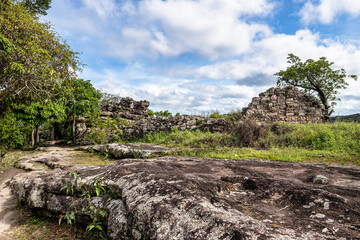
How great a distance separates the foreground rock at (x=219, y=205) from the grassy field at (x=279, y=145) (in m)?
3.17

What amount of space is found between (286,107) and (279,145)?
24.0 ft

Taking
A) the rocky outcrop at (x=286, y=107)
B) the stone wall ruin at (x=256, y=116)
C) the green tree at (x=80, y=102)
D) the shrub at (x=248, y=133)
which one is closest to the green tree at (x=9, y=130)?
the green tree at (x=80, y=102)

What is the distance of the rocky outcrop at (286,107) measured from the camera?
46.4 ft

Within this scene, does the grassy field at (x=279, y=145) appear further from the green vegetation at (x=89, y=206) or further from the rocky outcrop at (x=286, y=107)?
the green vegetation at (x=89, y=206)

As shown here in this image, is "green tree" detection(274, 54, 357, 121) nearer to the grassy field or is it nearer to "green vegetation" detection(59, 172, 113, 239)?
the grassy field

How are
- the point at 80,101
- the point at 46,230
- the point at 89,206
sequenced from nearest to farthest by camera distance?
the point at 89,206 < the point at 46,230 < the point at 80,101

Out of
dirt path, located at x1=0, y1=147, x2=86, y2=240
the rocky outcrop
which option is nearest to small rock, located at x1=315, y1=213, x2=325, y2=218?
dirt path, located at x1=0, y1=147, x2=86, y2=240

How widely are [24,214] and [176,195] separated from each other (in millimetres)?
3280

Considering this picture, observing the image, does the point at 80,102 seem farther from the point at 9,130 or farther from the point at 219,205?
the point at 219,205

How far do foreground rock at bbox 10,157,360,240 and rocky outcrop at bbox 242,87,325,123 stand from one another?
1118 cm

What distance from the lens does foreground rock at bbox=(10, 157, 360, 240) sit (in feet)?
5.74

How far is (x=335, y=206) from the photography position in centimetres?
217

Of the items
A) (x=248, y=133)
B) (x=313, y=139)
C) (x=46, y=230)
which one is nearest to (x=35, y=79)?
(x=46, y=230)

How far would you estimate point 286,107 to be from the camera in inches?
→ 579
